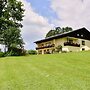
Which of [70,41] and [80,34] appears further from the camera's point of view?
[80,34]

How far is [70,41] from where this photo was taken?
2793 inches

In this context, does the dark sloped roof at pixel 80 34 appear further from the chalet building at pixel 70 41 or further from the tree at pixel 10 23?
the tree at pixel 10 23

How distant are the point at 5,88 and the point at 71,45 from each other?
55228 mm

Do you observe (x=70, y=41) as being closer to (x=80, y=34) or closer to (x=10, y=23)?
(x=80, y=34)

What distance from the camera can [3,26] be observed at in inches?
2435

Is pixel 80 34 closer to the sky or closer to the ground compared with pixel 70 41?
closer to the sky

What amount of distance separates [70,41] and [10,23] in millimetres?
17768

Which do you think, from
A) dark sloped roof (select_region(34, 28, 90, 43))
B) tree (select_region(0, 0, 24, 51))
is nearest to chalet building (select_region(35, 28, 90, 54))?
dark sloped roof (select_region(34, 28, 90, 43))

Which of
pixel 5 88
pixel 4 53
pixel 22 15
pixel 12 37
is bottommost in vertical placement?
pixel 5 88

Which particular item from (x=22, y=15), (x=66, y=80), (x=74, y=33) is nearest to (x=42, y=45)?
(x=74, y=33)

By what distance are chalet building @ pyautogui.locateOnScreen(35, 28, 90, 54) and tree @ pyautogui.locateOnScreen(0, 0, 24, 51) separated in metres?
12.1

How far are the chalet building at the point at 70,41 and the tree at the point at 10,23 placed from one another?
478 inches

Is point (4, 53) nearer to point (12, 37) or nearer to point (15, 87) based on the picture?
point (12, 37)

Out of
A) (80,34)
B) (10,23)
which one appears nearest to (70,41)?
(80,34)
